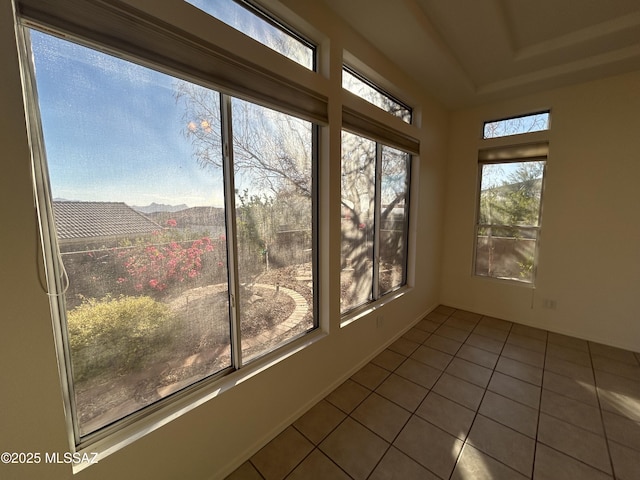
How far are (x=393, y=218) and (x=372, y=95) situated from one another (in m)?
1.31

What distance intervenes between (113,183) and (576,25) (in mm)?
3587

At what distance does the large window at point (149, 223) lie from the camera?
99 cm

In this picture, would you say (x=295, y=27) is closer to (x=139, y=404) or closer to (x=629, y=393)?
(x=139, y=404)

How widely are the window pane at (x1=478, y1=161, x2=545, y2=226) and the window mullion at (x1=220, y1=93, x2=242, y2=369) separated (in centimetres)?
349

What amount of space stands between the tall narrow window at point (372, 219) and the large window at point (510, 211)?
1.26m

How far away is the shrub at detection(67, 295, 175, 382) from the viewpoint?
40.9 inches

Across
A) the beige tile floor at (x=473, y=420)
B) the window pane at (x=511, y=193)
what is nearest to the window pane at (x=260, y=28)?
the beige tile floor at (x=473, y=420)

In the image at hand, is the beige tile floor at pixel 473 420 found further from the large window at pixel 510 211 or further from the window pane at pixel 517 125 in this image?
the window pane at pixel 517 125

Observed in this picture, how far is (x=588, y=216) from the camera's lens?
2820 mm

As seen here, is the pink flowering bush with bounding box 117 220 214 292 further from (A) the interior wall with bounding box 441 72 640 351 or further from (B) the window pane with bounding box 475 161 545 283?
(A) the interior wall with bounding box 441 72 640 351

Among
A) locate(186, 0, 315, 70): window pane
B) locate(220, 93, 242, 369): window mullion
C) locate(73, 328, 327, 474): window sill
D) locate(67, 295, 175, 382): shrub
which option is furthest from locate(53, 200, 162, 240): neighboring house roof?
locate(186, 0, 315, 70): window pane

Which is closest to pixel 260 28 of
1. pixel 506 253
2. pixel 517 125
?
pixel 517 125


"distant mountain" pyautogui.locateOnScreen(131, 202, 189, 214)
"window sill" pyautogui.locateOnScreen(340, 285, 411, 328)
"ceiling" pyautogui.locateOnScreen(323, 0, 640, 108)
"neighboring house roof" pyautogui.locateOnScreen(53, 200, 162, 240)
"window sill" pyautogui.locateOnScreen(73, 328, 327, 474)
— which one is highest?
"ceiling" pyautogui.locateOnScreen(323, 0, 640, 108)

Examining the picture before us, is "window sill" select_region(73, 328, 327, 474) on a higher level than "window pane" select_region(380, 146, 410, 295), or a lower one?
lower
